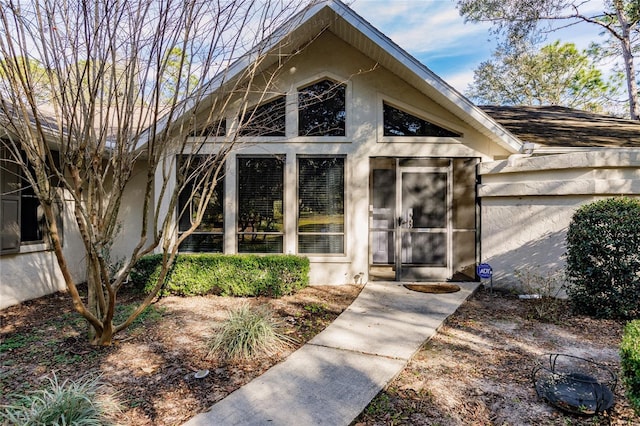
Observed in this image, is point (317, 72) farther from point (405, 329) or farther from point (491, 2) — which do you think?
point (491, 2)

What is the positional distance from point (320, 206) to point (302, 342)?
139 inches

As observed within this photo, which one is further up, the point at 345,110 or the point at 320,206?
the point at 345,110

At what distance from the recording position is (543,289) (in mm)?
6223

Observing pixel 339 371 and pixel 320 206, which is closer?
pixel 339 371

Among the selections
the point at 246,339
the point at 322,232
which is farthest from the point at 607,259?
the point at 246,339

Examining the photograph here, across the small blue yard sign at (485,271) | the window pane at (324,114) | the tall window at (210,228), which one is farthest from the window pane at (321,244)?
the small blue yard sign at (485,271)

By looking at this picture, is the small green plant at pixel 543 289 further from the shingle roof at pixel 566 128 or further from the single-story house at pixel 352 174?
the shingle roof at pixel 566 128

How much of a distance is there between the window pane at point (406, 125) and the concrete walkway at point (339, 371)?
357 centimetres

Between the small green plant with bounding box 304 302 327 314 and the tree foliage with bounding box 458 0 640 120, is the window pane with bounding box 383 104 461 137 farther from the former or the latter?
the tree foliage with bounding box 458 0 640 120

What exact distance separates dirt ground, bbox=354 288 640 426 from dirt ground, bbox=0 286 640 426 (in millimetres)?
11

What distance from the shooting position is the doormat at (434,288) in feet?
21.8

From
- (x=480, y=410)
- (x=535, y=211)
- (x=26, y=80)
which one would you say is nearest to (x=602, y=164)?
(x=535, y=211)

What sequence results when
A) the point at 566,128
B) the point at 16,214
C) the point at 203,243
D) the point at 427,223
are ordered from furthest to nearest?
the point at 566,128
the point at 427,223
the point at 203,243
the point at 16,214

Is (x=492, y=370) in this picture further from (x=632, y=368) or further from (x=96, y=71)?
(x=96, y=71)
